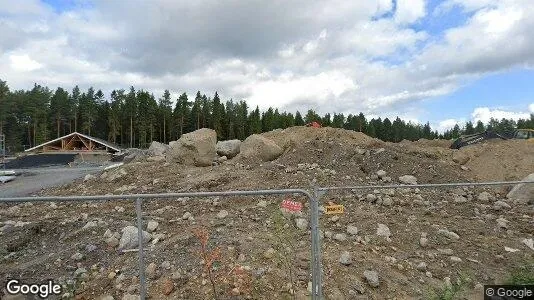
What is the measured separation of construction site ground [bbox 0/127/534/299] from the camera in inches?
209

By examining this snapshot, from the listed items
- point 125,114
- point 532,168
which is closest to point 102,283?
point 532,168

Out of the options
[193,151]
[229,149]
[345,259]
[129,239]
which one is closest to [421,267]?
[345,259]

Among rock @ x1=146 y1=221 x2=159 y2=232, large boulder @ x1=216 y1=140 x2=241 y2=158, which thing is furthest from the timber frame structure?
rock @ x1=146 y1=221 x2=159 y2=232

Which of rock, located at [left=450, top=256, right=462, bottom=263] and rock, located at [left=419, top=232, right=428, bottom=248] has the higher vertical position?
rock, located at [left=419, top=232, right=428, bottom=248]

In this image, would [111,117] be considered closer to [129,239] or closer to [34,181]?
[34,181]

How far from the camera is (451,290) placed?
5785mm

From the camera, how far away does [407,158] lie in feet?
43.3

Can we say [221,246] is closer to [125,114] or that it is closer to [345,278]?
[345,278]

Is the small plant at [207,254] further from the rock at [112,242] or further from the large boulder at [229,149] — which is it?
the large boulder at [229,149]

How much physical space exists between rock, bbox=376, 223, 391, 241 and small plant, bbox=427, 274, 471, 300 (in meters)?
1.38

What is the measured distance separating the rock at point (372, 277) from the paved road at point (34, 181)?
13.4 meters

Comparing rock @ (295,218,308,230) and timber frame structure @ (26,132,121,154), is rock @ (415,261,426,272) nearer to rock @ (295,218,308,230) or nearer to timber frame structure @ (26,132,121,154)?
rock @ (295,218,308,230)

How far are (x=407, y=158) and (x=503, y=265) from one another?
21.1 ft

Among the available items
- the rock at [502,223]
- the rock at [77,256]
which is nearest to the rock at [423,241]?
the rock at [502,223]
